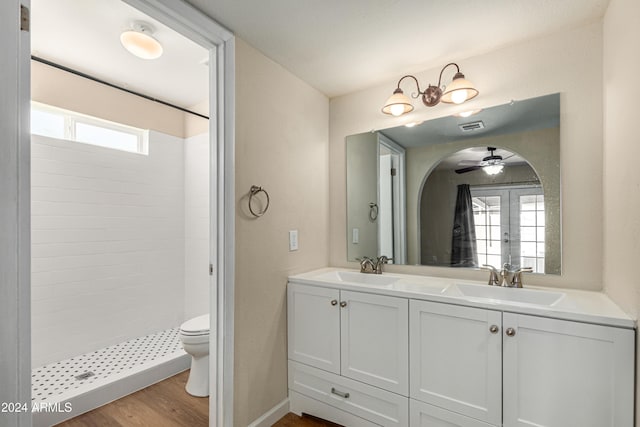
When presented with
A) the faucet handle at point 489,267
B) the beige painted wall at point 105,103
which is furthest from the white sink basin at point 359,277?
the beige painted wall at point 105,103

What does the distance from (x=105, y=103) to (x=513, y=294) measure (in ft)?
11.3

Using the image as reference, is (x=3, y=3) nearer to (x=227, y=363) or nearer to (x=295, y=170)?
(x=295, y=170)

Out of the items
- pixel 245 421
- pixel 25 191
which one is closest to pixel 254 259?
pixel 245 421

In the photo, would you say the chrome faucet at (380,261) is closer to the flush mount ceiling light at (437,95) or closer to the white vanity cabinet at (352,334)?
the white vanity cabinet at (352,334)

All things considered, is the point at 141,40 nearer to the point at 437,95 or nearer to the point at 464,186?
the point at 437,95

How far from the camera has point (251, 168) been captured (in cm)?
182

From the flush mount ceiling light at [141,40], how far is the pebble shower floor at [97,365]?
222cm

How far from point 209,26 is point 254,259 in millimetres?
1250

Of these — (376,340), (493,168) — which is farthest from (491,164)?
(376,340)

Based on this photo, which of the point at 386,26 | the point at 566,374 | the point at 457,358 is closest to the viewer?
the point at 566,374

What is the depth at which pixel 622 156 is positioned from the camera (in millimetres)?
1311

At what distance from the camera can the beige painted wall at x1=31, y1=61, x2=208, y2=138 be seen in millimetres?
2410

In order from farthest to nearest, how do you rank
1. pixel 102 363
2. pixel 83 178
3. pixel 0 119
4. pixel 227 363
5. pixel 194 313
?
1. pixel 194 313
2. pixel 83 178
3. pixel 102 363
4. pixel 227 363
5. pixel 0 119

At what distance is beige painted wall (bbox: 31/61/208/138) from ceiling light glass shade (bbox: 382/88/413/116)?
2036mm
